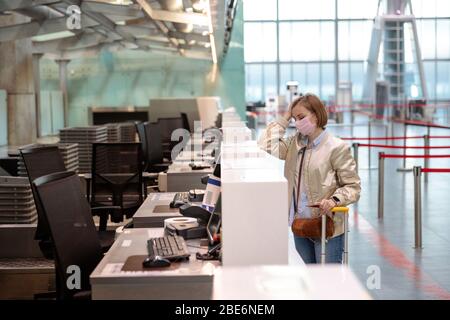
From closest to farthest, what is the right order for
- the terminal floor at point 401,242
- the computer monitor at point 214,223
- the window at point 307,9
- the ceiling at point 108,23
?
the computer monitor at point 214,223 → the terminal floor at point 401,242 → the ceiling at point 108,23 → the window at point 307,9

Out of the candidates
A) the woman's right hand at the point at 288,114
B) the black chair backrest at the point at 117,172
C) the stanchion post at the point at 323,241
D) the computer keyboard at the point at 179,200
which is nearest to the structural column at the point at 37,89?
the black chair backrest at the point at 117,172

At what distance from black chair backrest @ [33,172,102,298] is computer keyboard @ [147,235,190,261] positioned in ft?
1.77

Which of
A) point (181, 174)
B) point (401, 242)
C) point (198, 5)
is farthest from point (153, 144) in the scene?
point (181, 174)

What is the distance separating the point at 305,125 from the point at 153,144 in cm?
843

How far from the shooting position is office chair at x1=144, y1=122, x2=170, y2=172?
12.3 metres

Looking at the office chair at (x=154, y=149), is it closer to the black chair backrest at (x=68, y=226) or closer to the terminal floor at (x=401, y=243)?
the terminal floor at (x=401, y=243)

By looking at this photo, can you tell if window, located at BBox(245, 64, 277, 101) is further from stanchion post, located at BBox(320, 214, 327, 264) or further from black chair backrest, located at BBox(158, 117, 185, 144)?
stanchion post, located at BBox(320, 214, 327, 264)

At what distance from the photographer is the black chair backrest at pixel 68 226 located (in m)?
3.93

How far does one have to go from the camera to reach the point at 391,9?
32.1 metres

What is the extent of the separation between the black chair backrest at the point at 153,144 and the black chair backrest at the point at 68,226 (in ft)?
26.1

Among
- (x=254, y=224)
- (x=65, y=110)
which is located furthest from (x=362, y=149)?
(x=254, y=224)

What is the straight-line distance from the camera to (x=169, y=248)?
3457mm

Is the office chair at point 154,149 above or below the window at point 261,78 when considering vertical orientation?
below
